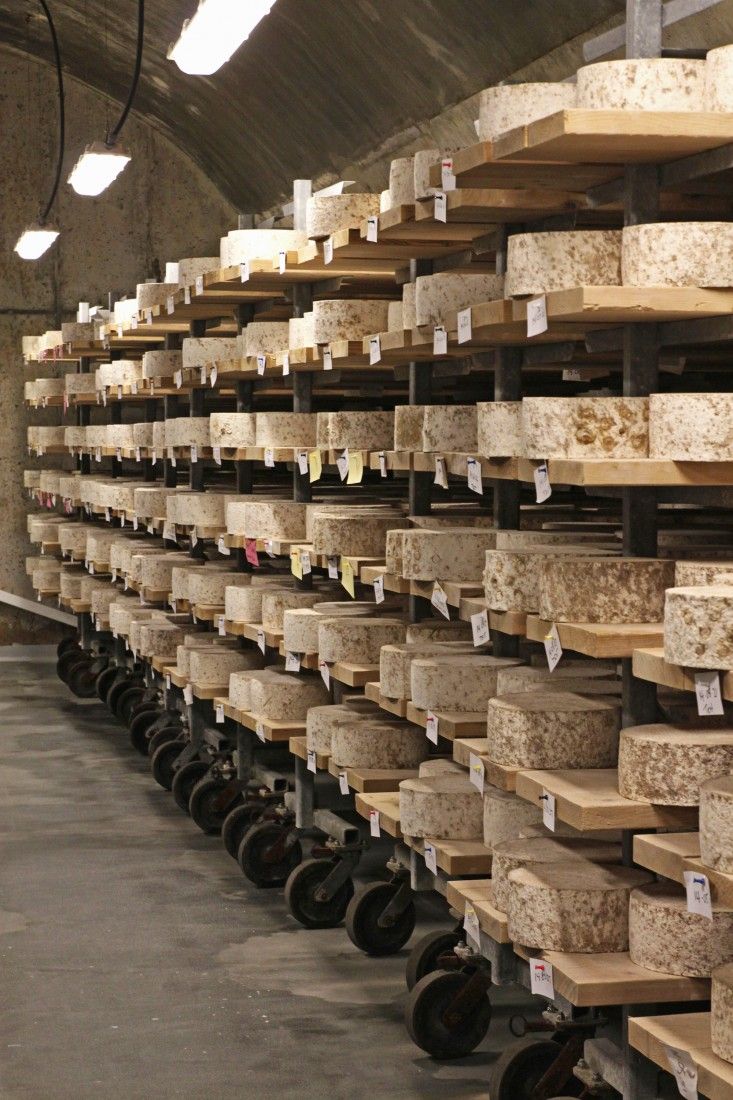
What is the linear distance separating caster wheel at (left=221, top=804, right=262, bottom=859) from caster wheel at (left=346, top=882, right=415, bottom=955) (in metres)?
1.56

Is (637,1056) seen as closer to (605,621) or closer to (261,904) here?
(605,621)

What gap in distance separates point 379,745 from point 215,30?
276 cm

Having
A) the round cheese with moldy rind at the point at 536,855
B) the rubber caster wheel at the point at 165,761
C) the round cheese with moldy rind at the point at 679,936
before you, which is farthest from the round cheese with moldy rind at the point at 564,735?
the rubber caster wheel at the point at 165,761

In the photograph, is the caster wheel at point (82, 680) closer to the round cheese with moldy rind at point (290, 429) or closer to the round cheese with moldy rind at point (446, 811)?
the round cheese with moldy rind at point (290, 429)

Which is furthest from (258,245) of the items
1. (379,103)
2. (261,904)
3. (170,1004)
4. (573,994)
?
(573,994)

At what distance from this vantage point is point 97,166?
32.0 feet

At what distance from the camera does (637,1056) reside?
14.3ft

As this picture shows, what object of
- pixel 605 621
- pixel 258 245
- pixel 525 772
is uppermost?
pixel 258 245

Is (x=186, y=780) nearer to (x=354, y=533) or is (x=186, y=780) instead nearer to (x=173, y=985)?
(x=354, y=533)

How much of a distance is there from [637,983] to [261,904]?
3.43 meters

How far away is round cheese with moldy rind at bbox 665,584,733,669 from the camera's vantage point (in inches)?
155

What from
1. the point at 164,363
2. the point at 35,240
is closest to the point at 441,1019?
the point at 164,363

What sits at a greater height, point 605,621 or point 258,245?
point 258,245

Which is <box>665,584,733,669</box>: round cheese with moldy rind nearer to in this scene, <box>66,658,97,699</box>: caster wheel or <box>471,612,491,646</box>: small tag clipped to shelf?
<box>471,612,491,646</box>: small tag clipped to shelf
